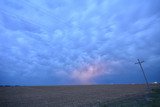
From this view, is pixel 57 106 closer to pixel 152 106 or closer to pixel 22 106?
pixel 22 106

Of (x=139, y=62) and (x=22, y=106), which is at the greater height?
(x=139, y=62)

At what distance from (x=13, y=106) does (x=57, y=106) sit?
742 centimetres

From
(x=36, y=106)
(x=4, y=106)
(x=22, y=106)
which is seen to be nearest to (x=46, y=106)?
(x=36, y=106)

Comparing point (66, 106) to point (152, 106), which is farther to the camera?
point (66, 106)

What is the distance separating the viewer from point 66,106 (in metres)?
29.4

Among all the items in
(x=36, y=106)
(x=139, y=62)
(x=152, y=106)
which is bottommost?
(x=152, y=106)

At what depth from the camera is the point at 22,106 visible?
3100cm

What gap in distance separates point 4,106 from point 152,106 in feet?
76.0

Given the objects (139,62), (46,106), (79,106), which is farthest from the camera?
(139,62)

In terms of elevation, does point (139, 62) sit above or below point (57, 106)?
above

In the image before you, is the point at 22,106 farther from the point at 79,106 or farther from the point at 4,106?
the point at 79,106

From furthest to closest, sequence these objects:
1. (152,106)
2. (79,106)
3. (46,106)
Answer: (46,106)
(79,106)
(152,106)

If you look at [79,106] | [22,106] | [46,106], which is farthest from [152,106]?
[22,106]

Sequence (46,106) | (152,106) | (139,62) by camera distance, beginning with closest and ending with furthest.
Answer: (152,106), (46,106), (139,62)
